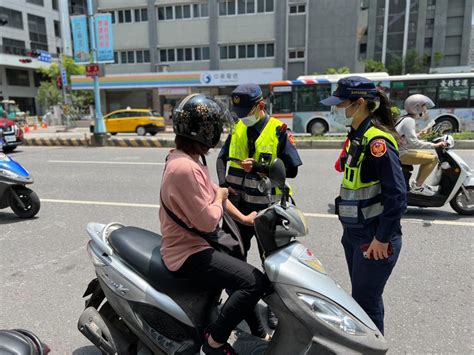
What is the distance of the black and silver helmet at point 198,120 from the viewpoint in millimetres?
1973

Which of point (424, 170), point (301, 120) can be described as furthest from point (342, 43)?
point (424, 170)

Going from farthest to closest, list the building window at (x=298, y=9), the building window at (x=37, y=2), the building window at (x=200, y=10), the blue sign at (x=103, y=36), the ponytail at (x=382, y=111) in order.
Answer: the building window at (x=37, y=2), the building window at (x=200, y=10), the building window at (x=298, y=9), the blue sign at (x=103, y=36), the ponytail at (x=382, y=111)

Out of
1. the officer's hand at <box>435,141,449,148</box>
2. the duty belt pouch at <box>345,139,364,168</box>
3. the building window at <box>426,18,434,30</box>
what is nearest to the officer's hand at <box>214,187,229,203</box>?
the duty belt pouch at <box>345,139,364,168</box>

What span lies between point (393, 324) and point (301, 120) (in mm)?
16497

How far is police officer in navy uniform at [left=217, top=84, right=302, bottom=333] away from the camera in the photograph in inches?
113

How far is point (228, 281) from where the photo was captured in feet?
6.66

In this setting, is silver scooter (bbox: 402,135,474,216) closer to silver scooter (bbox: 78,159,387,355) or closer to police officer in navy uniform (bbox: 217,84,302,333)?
police officer in navy uniform (bbox: 217,84,302,333)

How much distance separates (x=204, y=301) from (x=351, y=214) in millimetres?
1036

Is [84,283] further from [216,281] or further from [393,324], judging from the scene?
[393,324]

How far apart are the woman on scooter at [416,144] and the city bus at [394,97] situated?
1047 cm

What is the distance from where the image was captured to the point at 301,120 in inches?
739

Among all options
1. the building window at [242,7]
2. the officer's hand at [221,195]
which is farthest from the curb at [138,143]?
the building window at [242,7]

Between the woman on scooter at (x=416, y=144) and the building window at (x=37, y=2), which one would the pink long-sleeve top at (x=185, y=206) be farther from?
the building window at (x=37, y=2)

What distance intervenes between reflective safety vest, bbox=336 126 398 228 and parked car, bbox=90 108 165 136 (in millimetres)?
22392
